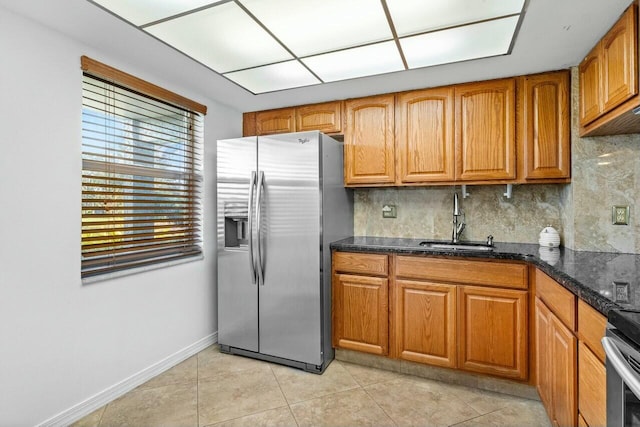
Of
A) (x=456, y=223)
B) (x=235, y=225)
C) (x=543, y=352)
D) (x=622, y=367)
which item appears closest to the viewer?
→ (x=622, y=367)

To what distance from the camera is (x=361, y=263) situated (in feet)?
8.47

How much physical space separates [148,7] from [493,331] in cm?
272

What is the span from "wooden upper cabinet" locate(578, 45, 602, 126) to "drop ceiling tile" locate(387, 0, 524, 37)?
73 centimetres

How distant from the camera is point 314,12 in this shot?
5.46 ft

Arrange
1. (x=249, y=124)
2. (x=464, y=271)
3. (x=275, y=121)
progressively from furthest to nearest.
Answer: (x=249, y=124), (x=275, y=121), (x=464, y=271)

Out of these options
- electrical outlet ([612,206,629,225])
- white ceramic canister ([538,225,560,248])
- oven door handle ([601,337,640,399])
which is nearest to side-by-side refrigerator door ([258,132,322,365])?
white ceramic canister ([538,225,560,248])

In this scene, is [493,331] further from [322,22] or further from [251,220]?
[322,22]

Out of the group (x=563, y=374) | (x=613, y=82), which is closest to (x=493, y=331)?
(x=563, y=374)

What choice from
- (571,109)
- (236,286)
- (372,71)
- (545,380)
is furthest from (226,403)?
(571,109)

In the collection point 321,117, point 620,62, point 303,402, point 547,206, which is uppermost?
point 321,117

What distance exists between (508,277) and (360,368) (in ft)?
4.17

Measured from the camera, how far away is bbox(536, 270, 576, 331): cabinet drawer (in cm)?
143

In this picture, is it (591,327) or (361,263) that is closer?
(591,327)

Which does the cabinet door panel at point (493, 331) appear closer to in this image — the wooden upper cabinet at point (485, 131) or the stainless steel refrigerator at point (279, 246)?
the wooden upper cabinet at point (485, 131)
